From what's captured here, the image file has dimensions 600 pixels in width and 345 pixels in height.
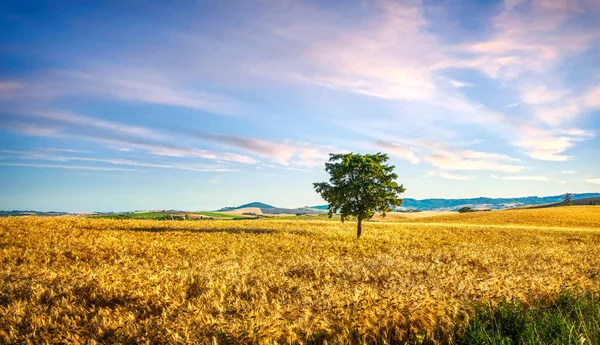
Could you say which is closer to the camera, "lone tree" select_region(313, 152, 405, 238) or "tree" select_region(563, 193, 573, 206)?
"lone tree" select_region(313, 152, 405, 238)

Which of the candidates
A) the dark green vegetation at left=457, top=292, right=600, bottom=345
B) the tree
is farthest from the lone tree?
the tree

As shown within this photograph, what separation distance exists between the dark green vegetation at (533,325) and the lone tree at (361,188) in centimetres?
2444

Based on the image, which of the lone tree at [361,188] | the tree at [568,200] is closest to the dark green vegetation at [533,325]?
the lone tree at [361,188]

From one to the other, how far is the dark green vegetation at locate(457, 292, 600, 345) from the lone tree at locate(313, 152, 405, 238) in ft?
80.2

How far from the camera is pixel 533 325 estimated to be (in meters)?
6.19

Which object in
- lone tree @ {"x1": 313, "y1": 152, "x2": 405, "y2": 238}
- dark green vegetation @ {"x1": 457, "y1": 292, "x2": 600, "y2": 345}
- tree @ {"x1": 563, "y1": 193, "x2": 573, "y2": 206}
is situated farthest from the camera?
tree @ {"x1": 563, "y1": 193, "x2": 573, "y2": 206}

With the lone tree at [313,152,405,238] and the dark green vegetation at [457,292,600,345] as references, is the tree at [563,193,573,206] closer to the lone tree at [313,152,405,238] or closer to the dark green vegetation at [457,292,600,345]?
the lone tree at [313,152,405,238]

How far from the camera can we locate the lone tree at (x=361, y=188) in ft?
107

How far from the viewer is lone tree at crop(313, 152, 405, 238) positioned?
107 feet

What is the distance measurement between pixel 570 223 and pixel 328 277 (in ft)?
223

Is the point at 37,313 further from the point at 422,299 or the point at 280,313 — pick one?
the point at 422,299

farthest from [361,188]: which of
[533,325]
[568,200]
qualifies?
[568,200]

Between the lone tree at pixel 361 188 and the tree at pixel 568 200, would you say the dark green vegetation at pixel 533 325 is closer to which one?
the lone tree at pixel 361 188

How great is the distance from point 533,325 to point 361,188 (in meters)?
25.9
